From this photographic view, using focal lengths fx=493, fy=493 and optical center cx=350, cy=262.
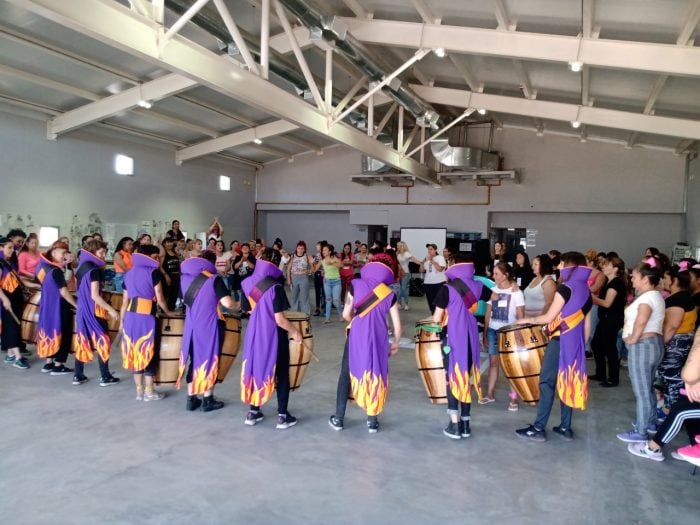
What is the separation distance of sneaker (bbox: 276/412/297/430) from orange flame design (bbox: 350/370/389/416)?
Result: 61cm

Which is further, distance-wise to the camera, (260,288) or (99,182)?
(99,182)

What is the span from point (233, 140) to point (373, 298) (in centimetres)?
999

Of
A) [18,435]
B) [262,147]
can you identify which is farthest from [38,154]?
[18,435]

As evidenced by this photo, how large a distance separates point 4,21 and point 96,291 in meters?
4.77

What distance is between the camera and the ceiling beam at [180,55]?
3.98 m

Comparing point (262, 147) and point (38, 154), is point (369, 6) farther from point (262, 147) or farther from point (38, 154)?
point (262, 147)

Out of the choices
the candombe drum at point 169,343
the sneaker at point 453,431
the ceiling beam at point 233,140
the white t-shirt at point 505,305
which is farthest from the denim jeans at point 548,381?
the ceiling beam at point 233,140

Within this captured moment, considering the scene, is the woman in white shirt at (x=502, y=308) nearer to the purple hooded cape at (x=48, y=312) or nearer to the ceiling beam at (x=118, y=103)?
the purple hooded cape at (x=48, y=312)

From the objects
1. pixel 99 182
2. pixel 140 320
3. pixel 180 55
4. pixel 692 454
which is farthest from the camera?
pixel 99 182

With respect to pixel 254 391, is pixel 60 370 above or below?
below

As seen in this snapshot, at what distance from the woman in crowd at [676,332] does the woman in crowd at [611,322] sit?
4.33 feet

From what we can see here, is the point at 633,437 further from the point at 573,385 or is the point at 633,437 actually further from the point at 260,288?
the point at 260,288

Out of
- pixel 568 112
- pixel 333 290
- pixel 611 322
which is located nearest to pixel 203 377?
pixel 611 322

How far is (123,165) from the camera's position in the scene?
11875mm
